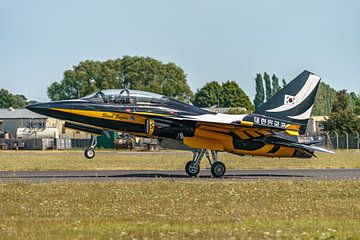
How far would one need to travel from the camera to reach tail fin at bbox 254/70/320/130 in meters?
28.1

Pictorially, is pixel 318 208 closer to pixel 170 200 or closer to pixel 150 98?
pixel 170 200

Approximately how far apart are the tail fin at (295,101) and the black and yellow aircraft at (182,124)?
0.16 feet

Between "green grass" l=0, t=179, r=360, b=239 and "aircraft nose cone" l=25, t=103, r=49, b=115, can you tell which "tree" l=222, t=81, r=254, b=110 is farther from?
"green grass" l=0, t=179, r=360, b=239

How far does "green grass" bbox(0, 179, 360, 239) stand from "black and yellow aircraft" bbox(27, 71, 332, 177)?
5.25m

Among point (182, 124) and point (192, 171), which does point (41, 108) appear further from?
point (192, 171)

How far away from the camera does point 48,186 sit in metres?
19.9

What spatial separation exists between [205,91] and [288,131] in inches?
4925

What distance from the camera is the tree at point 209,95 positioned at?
151m

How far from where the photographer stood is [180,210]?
1462 centimetres

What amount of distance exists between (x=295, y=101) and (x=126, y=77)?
101m

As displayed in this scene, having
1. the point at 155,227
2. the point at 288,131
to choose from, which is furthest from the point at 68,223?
the point at 288,131

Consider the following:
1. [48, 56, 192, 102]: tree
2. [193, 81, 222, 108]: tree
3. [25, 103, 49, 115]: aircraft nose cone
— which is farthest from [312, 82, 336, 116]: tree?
[25, 103, 49, 115]: aircraft nose cone

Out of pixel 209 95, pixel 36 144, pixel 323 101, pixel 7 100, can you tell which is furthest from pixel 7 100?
pixel 36 144

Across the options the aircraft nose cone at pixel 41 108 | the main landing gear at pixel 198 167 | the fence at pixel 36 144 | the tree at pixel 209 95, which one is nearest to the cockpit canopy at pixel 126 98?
the aircraft nose cone at pixel 41 108
